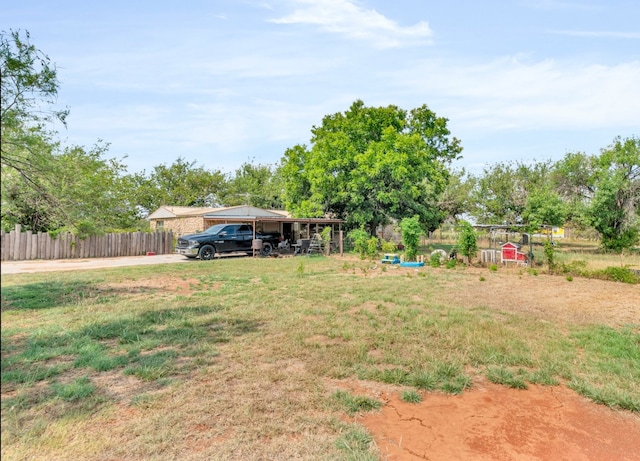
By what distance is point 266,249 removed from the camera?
19.7 metres

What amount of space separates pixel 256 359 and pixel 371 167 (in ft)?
65.0

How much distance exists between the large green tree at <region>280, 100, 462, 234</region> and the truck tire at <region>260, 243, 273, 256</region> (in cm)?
523

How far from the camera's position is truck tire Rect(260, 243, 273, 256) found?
19234 millimetres

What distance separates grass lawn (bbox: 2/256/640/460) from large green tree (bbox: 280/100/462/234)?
14.8 metres

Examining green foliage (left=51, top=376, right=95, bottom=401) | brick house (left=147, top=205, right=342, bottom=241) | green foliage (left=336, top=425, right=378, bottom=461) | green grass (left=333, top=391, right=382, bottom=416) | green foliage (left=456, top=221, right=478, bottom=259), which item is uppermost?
brick house (left=147, top=205, right=342, bottom=241)

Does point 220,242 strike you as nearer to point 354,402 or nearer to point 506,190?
point 354,402

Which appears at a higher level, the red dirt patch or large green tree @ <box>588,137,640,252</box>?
large green tree @ <box>588,137,640,252</box>

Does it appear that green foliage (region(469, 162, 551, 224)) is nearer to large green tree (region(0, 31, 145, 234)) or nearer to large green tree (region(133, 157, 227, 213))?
large green tree (region(133, 157, 227, 213))

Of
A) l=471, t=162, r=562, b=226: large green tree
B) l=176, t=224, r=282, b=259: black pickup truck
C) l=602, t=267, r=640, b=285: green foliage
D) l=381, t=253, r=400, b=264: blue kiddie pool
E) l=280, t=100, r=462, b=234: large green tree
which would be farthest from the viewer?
l=471, t=162, r=562, b=226: large green tree

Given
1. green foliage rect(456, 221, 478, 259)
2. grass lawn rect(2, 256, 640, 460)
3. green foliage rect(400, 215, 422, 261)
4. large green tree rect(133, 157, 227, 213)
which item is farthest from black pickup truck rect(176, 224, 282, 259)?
large green tree rect(133, 157, 227, 213)

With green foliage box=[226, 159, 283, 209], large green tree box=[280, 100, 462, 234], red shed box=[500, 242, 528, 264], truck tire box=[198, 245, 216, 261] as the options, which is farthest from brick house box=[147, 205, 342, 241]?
green foliage box=[226, 159, 283, 209]

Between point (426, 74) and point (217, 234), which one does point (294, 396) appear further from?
point (217, 234)

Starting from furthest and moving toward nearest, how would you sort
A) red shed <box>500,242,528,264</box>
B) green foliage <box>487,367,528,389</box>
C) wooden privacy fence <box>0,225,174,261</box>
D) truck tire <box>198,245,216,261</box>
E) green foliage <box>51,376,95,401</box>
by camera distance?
1. truck tire <box>198,245,216,261</box>
2. red shed <box>500,242,528,264</box>
3. wooden privacy fence <box>0,225,174,261</box>
4. green foliage <box>487,367,528,389</box>
5. green foliage <box>51,376,95,401</box>

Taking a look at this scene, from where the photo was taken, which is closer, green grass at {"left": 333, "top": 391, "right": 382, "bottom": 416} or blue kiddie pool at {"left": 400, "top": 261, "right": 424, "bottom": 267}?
green grass at {"left": 333, "top": 391, "right": 382, "bottom": 416}
